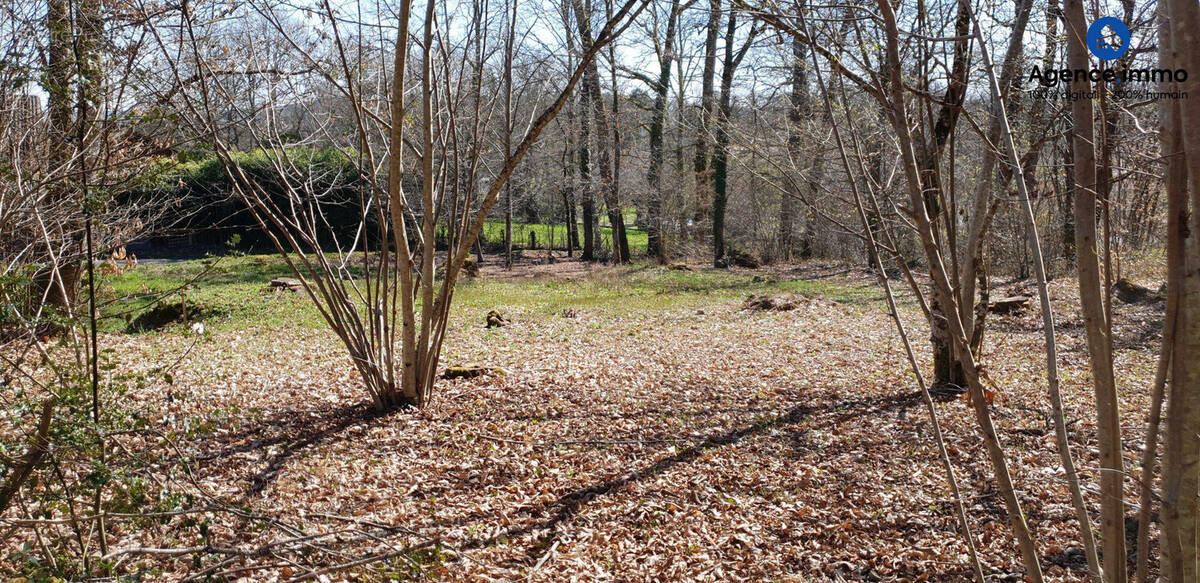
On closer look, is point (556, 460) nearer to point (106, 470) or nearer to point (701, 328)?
point (106, 470)

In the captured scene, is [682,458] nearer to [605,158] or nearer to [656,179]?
[605,158]

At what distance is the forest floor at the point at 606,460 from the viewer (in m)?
3.59

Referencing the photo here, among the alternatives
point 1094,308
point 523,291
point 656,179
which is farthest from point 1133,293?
point 656,179

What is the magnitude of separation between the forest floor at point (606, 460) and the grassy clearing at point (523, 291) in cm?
134

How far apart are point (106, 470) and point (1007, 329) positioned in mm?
9597

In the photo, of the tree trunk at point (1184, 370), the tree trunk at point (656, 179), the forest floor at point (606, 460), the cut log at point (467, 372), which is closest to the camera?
the tree trunk at point (1184, 370)

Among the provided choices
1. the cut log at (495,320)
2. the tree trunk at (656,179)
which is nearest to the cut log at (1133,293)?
the cut log at (495,320)

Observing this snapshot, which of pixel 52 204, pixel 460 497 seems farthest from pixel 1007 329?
pixel 52 204

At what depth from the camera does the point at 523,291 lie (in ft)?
47.0

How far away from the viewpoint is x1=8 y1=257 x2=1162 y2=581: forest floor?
359 centimetres

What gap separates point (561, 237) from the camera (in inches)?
1065

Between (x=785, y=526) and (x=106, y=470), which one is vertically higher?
(x=106, y=470)

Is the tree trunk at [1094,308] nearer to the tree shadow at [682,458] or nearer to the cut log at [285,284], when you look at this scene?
the tree shadow at [682,458]

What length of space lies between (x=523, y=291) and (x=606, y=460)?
950cm
